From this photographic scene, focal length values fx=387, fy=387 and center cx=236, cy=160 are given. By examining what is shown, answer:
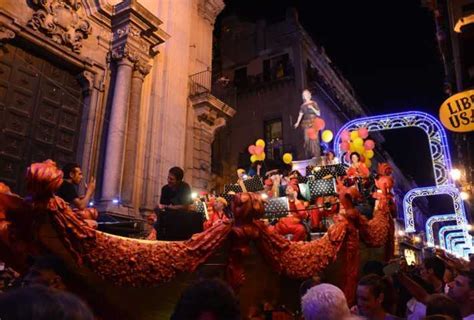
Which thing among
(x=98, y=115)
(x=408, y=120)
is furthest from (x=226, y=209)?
(x=408, y=120)

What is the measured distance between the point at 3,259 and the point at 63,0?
884 cm

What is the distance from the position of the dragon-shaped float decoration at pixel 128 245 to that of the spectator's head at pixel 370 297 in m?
1.74

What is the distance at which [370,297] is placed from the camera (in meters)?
3.75

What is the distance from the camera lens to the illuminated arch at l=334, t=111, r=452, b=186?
52.0ft

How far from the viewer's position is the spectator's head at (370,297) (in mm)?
3748

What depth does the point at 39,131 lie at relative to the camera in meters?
9.99

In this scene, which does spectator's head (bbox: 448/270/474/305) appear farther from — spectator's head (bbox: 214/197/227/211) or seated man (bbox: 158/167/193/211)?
spectator's head (bbox: 214/197/227/211)

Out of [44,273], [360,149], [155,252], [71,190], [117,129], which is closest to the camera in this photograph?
[44,273]

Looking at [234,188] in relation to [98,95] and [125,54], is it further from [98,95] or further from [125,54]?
[125,54]

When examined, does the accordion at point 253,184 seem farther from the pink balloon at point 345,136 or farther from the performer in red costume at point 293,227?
the pink balloon at point 345,136

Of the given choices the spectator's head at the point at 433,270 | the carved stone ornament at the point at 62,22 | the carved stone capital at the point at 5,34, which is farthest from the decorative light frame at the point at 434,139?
the carved stone capital at the point at 5,34

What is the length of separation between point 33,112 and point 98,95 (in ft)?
6.38

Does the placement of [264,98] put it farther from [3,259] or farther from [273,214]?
[3,259]

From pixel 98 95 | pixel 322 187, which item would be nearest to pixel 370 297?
pixel 322 187
